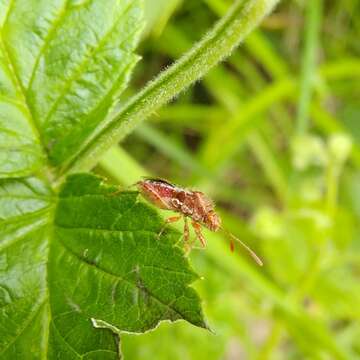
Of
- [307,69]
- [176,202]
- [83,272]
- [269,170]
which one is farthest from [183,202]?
[269,170]

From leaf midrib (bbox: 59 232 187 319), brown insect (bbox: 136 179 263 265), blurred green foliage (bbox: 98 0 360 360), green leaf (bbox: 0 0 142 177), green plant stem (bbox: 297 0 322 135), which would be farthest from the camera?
green plant stem (bbox: 297 0 322 135)

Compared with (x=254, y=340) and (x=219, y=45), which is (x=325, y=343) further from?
(x=219, y=45)

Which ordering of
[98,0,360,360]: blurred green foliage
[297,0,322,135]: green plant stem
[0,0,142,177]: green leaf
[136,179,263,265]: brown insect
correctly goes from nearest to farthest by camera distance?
[0,0,142,177]: green leaf, [136,179,263,265]: brown insect, [98,0,360,360]: blurred green foliage, [297,0,322,135]: green plant stem

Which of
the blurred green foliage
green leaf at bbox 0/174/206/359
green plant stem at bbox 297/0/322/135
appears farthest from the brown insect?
green plant stem at bbox 297/0/322/135

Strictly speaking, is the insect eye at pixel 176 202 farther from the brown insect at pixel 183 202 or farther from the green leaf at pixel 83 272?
the green leaf at pixel 83 272

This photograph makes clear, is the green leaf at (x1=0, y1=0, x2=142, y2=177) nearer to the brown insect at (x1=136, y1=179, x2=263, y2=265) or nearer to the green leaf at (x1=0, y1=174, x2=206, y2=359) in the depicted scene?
the green leaf at (x1=0, y1=174, x2=206, y2=359)
